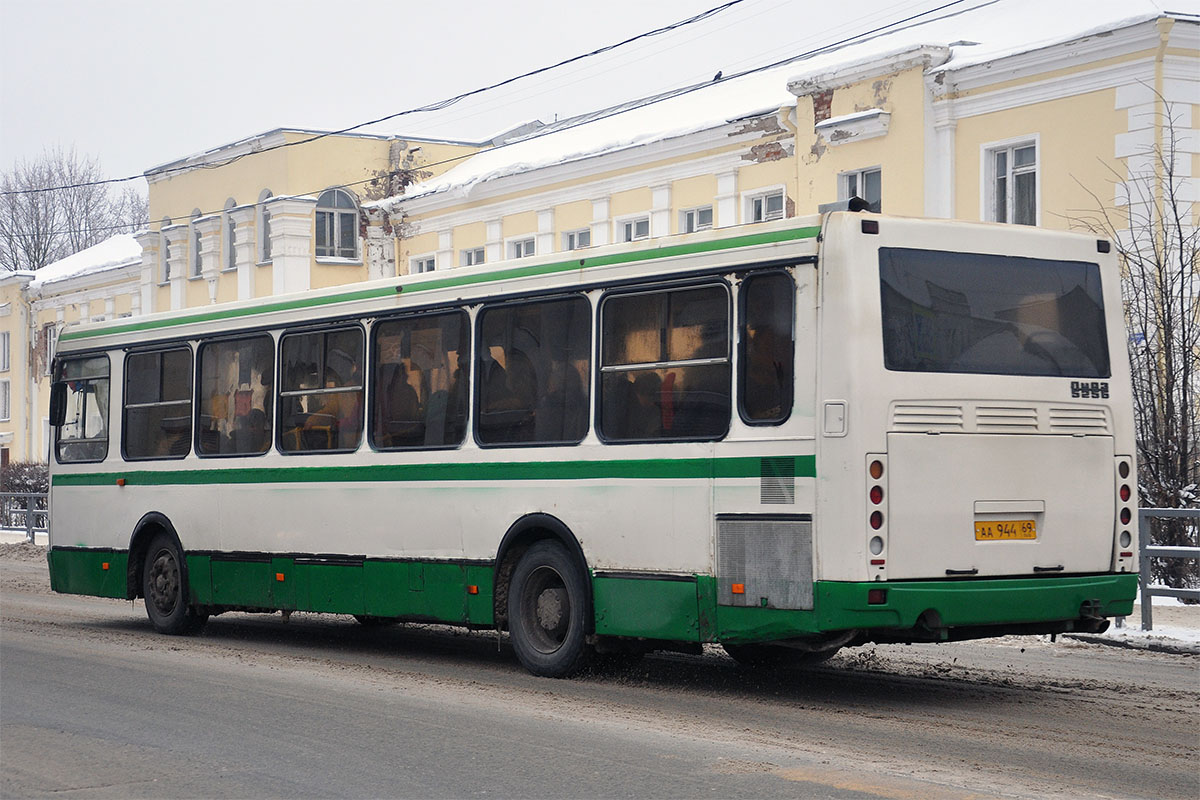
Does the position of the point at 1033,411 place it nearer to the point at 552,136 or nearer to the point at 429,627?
the point at 429,627

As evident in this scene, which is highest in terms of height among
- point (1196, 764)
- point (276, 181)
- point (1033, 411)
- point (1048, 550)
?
point (276, 181)

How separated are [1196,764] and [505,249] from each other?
28647mm

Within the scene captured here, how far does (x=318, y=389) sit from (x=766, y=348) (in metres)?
4.91

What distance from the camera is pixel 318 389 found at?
45.3 ft

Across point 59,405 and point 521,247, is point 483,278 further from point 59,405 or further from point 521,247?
point 521,247

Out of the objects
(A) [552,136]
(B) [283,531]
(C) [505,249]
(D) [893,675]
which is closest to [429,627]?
(B) [283,531]

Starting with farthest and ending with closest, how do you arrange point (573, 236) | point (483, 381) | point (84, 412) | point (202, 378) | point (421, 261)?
point (421, 261), point (573, 236), point (84, 412), point (202, 378), point (483, 381)

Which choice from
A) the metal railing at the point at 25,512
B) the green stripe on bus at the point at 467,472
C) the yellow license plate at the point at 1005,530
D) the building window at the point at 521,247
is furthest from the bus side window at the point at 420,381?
the metal railing at the point at 25,512

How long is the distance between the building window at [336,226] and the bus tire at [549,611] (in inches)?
1227

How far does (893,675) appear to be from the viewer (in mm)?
11812

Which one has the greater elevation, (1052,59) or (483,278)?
(1052,59)

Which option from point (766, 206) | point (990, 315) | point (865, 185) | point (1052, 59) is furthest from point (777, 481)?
point (766, 206)

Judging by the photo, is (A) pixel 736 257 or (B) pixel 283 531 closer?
(A) pixel 736 257

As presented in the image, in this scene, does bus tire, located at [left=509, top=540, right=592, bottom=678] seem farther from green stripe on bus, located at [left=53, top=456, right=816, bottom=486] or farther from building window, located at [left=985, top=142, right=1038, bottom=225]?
building window, located at [left=985, top=142, right=1038, bottom=225]
